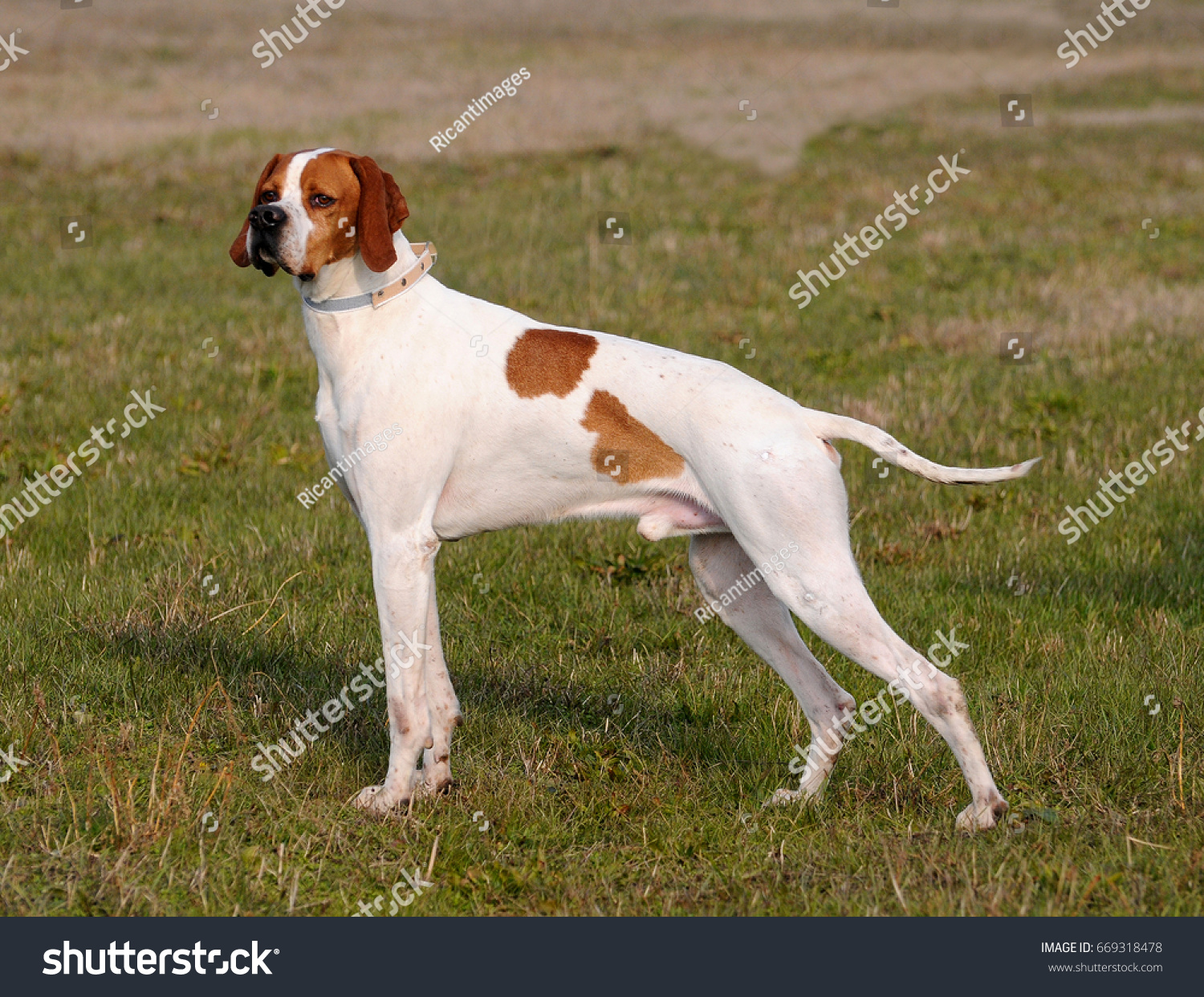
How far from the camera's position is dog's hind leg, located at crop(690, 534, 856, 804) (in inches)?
181

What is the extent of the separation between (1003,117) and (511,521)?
2530cm

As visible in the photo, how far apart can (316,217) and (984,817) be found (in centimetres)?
289

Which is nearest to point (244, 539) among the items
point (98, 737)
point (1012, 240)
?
point (98, 737)

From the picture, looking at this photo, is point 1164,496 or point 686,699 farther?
point 1164,496

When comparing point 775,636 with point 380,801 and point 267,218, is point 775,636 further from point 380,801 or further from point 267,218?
point 267,218

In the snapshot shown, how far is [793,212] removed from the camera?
17.1m

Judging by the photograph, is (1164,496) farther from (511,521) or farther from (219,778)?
(219,778)

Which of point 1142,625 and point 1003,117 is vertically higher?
point 1003,117
